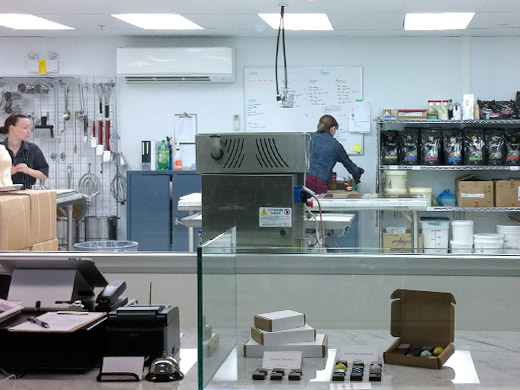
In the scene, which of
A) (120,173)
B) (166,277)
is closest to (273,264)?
Answer: (166,277)

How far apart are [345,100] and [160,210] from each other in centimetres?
234

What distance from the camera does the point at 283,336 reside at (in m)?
1.92

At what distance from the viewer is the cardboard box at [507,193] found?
7.49 metres

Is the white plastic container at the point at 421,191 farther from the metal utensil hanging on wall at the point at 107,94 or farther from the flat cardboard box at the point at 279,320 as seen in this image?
the flat cardboard box at the point at 279,320

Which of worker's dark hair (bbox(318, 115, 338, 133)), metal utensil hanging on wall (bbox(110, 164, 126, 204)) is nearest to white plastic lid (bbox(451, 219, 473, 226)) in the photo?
worker's dark hair (bbox(318, 115, 338, 133))

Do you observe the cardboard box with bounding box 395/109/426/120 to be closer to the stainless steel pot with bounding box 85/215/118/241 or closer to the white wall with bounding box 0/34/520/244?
the white wall with bounding box 0/34/520/244

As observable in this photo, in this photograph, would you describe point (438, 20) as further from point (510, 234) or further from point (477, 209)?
point (510, 234)

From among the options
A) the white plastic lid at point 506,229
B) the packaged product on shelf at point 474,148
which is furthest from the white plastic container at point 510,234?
the packaged product on shelf at point 474,148

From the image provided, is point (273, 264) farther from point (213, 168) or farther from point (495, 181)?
point (495, 181)

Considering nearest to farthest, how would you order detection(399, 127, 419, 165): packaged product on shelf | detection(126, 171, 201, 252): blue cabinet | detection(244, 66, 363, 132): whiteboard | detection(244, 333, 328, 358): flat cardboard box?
detection(244, 333, 328, 358): flat cardboard box → detection(399, 127, 419, 165): packaged product on shelf → detection(126, 171, 201, 252): blue cabinet → detection(244, 66, 363, 132): whiteboard

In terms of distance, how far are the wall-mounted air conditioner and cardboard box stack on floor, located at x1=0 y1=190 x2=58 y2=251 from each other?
4.64 metres

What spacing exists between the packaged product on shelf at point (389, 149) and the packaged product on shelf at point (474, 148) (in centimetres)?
72

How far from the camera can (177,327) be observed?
7.13 ft

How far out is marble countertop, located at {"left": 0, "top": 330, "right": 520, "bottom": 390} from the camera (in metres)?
1.76
